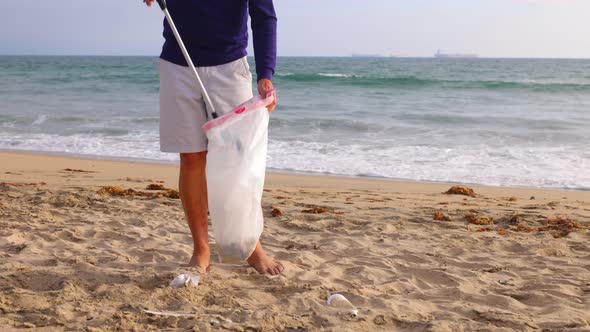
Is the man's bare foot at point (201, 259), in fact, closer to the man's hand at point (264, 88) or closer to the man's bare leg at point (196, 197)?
the man's bare leg at point (196, 197)

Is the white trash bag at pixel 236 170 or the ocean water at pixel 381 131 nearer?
the white trash bag at pixel 236 170

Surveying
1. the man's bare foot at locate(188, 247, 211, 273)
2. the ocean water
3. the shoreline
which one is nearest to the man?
the man's bare foot at locate(188, 247, 211, 273)

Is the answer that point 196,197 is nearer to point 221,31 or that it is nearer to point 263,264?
point 263,264

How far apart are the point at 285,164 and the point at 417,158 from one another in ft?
5.79

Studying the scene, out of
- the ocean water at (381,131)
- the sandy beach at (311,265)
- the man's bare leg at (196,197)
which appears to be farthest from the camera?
the ocean water at (381,131)

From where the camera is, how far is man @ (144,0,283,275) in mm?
3041

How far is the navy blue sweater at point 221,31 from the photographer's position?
3031 millimetres

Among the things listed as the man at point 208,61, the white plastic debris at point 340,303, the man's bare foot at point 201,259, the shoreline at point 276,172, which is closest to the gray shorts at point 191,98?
the man at point 208,61

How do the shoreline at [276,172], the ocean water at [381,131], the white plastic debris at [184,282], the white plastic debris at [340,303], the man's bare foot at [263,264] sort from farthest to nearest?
the ocean water at [381,131]
the shoreline at [276,172]
the man's bare foot at [263,264]
the white plastic debris at [184,282]
the white plastic debris at [340,303]

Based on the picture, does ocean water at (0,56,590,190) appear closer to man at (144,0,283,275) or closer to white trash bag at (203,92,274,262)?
man at (144,0,283,275)

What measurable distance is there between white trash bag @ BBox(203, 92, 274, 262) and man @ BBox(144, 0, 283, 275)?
168 millimetres

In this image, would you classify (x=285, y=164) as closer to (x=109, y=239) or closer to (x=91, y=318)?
(x=109, y=239)

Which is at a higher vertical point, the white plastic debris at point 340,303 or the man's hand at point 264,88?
the man's hand at point 264,88

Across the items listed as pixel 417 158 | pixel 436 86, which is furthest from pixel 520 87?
pixel 417 158
